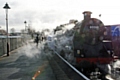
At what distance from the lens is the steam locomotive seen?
1281 cm

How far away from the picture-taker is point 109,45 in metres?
13.4

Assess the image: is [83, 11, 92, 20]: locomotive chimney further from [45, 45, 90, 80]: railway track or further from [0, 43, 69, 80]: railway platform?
[0, 43, 69, 80]: railway platform

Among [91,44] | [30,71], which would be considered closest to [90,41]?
[91,44]

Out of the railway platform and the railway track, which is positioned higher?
the railway track

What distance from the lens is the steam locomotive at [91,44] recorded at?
42.0 ft

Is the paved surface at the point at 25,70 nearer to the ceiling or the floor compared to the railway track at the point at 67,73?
nearer to the floor

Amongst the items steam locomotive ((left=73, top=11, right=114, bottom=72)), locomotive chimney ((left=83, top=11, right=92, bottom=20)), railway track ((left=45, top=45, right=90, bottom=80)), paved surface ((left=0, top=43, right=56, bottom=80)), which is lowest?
paved surface ((left=0, top=43, right=56, bottom=80))

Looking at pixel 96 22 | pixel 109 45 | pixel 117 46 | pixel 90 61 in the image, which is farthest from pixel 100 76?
pixel 117 46

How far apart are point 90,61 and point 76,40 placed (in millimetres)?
1496

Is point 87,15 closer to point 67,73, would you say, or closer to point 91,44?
point 91,44

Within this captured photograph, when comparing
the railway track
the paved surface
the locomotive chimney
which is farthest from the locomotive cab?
the paved surface

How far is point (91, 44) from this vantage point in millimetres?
13398

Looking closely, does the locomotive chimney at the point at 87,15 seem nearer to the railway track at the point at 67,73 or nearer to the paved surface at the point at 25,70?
the railway track at the point at 67,73

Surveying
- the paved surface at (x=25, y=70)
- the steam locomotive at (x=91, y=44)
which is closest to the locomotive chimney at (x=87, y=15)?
the steam locomotive at (x=91, y=44)
